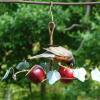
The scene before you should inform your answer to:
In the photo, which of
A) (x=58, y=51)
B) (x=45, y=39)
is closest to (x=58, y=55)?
(x=58, y=51)

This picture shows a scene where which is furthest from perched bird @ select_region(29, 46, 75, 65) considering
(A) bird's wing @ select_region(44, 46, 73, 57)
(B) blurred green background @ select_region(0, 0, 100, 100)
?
(B) blurred green background @ select_region(0, 0, 100, 100)

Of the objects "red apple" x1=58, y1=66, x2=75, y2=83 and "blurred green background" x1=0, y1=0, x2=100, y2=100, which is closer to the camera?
"red apple" x1=58, y1=66, x2=75, y2=83

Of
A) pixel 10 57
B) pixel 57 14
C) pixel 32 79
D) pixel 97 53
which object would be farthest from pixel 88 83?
pixel 32 79

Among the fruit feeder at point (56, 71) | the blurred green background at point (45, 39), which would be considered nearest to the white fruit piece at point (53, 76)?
the fruit feeder at point (56, 71)

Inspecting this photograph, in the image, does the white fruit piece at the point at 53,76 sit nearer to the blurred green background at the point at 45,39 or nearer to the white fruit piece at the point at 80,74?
the white fruit piece at the point at 80,74

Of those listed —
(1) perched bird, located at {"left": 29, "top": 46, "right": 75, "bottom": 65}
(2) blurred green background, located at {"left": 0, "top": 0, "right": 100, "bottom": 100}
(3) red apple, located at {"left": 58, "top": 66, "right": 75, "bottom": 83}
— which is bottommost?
(2) blurred green background, located at {"left": 0, "top": 0, "right": 100, "bottom": 100}

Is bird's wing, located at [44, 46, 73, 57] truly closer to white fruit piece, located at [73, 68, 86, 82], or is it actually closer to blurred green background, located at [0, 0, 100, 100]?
white fruit piece, located at [73, 68, 86, 82]

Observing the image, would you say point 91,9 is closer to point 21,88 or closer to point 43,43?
point 43,43
